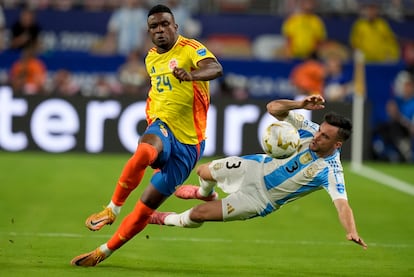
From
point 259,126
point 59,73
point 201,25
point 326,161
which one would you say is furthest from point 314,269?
point 201,25

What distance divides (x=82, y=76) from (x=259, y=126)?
3.93 m

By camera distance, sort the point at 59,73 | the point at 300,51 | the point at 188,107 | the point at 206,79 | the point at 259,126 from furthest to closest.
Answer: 1. the point at 300,51
2. the point at 59,73
3. the point at 259,126
4. the point at 188,107
5. the point at 206,79

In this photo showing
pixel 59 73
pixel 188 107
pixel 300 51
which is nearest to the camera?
pixel 188 107

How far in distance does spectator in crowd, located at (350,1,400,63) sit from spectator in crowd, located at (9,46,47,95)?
665cm

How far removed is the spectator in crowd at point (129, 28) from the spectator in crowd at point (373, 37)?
453 centimetres

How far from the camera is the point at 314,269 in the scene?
971 cm

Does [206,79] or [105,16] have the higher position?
[206,79]

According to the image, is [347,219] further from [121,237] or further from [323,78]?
[323,78]

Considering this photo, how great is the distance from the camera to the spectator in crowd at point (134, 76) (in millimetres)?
19938

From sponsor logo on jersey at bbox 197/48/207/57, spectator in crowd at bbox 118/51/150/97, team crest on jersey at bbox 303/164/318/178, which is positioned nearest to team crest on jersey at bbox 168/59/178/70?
sponsor logo on jersey at bbox 197/48/207/57

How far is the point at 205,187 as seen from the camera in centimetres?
1005

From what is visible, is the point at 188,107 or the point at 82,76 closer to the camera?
the point at 188,107

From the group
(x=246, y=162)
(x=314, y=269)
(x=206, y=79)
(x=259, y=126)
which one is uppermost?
(x=206, y=79)

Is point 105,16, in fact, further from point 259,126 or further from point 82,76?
point 259,126
